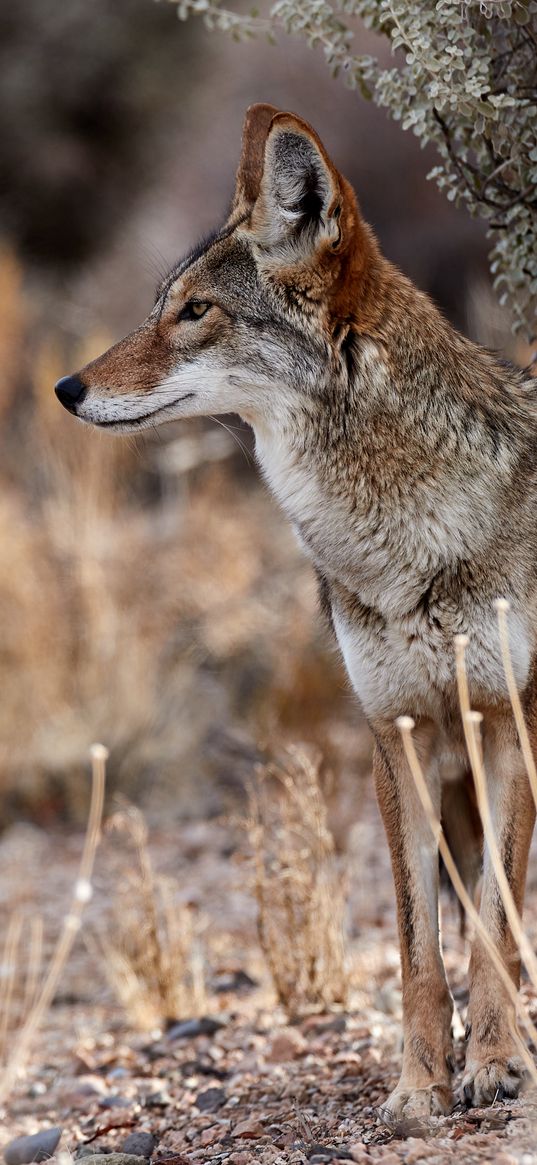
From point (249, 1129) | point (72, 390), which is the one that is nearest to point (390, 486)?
point (72, 390)

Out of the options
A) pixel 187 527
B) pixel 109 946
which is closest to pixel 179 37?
pixel 187 527

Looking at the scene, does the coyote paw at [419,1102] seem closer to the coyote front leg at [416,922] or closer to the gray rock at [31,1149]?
the coyote front leg at [416,922]

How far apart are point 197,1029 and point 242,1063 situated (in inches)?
22.8

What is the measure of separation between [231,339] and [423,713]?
46.5 inches

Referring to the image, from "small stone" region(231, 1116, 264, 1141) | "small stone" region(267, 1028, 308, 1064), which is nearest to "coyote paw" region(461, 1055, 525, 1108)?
"small stone" region(231, 1116, 264, 1141)

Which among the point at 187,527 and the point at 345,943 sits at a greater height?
the point at 187,527

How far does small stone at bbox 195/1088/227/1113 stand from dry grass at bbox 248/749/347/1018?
33.6 inches

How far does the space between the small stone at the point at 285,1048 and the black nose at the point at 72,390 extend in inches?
92.3

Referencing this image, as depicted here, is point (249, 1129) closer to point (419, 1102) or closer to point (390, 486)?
point (419, 1102)

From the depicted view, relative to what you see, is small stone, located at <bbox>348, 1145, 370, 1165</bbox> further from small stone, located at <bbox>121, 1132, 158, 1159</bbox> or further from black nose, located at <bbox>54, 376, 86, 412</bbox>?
black nose, located at <bbox>54, 376, 86, 412</bbox>

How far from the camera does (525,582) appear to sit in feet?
11.4

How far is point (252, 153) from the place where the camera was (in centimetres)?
360

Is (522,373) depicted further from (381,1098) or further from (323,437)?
Answer: (381,1098)

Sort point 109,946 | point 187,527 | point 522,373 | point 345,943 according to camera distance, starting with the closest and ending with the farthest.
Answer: point 522,373, point 345,943, point 109,946, point 187,527
